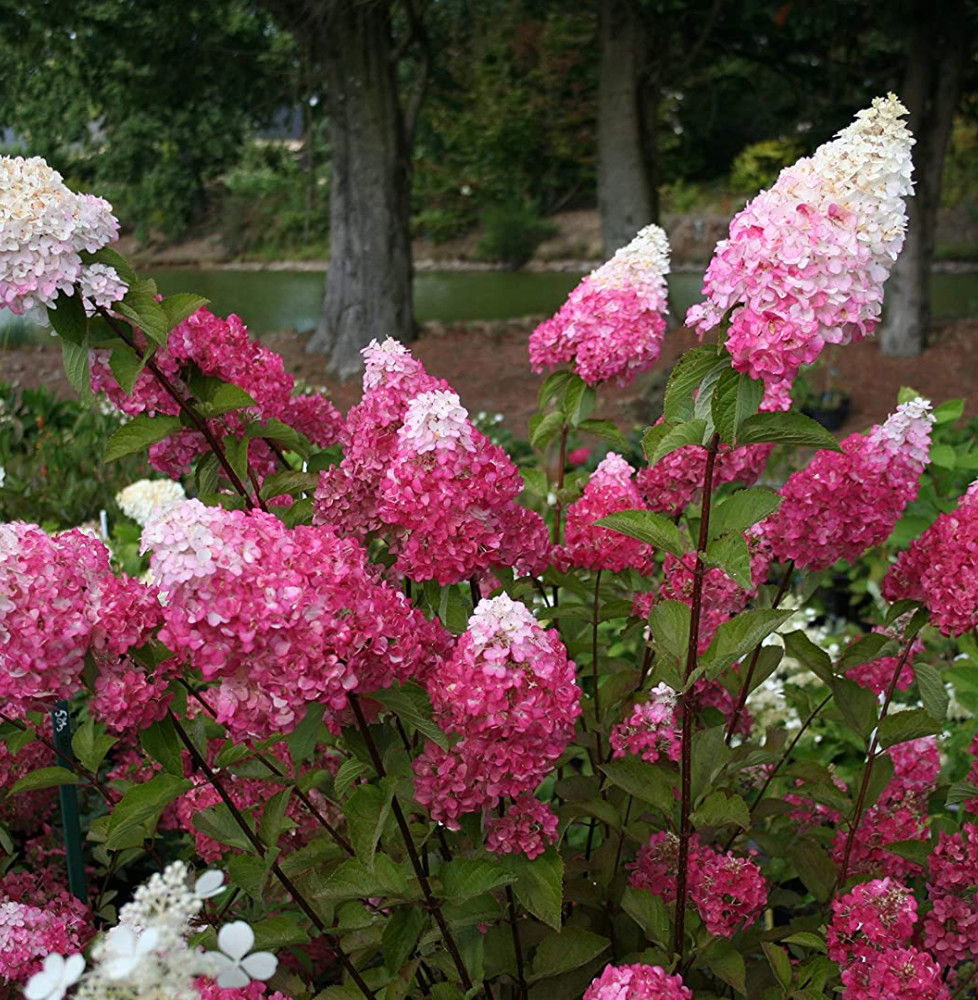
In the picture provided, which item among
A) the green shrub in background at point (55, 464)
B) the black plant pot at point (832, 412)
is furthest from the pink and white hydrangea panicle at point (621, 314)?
the black plant pot at point (832, 412)

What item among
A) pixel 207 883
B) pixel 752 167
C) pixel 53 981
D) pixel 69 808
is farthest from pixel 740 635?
pixel 752 167

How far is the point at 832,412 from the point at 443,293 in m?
6.47

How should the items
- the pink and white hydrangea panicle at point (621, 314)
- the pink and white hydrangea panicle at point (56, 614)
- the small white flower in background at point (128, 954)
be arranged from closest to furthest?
the small white flower in background at point (128, 954)
the pink and white hydrangea panicle at point (56, 614)
the pink and white hydrangea panicle at point (621, 314)

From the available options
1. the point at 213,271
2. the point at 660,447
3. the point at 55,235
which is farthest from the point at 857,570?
the point at 213,271

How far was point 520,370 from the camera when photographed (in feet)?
27.6

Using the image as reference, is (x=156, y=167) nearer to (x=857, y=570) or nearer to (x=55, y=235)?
(x=857, y=570)

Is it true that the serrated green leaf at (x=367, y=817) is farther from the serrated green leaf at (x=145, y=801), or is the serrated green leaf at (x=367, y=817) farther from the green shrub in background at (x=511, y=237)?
the green shrub in background at (x=511, y=237)

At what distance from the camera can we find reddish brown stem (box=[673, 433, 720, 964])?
4.03ft

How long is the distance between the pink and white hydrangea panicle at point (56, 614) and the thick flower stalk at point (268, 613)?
9 cm

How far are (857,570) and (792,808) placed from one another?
2.47 m

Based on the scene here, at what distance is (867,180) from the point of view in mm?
1128

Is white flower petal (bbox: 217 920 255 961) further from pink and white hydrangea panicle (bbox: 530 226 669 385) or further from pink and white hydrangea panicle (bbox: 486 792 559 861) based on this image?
pink and white hydrangea panicle (bbox: 530 226 669 385)

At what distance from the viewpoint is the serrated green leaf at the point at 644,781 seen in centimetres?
139

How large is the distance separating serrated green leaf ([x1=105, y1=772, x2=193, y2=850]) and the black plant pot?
5675 millimetres
